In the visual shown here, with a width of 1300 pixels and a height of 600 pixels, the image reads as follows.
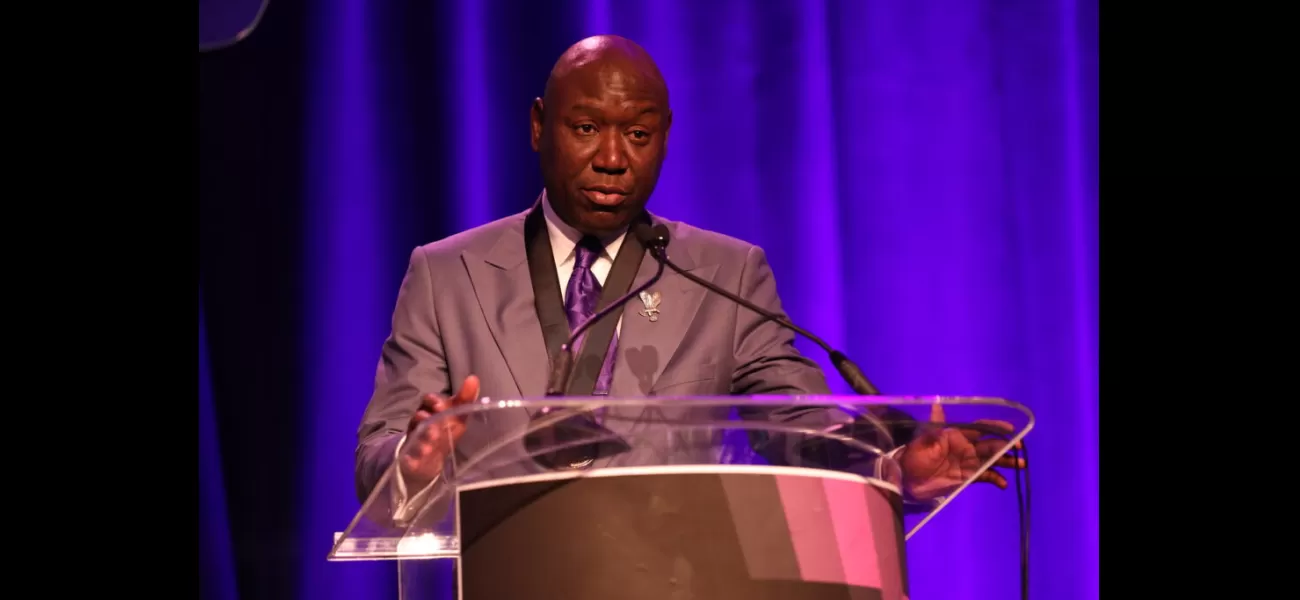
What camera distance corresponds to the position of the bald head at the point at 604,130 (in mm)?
2584

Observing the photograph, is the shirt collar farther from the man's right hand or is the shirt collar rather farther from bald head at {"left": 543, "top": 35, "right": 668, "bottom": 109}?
the man's right hand

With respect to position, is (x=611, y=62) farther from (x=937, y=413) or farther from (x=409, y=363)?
(x=937, y=413)

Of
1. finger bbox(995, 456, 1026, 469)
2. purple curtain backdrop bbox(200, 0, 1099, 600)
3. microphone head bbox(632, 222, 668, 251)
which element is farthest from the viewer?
purple curtain backdrop bbox(200, 0, 1099, 600)

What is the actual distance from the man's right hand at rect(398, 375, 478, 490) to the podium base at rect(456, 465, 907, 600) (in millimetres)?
65

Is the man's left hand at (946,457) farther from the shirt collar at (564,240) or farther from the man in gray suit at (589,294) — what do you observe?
the shirt collar at (564,240)

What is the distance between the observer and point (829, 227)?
3.53 meters

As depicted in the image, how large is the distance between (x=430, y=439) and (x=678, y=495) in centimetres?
27

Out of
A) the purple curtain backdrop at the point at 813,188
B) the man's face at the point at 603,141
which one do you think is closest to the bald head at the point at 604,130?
the man's face at the point at 603,141

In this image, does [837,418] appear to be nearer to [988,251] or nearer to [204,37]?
[988,251]

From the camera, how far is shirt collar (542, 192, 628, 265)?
8.88 feet

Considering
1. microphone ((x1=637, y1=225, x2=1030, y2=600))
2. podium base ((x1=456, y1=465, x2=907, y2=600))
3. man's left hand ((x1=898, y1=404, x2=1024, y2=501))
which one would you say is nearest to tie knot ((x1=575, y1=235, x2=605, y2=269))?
microphone ((x1=637, y1=225, x2=1030, y2=600))

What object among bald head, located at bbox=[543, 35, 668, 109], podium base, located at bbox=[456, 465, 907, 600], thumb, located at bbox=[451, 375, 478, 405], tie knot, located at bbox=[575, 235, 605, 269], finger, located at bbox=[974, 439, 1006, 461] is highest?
bald head, located at bbox=[543, 35, 668, 109]

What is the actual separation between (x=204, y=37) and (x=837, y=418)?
8.74 feet

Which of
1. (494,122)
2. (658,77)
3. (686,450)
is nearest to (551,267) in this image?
(658,77)
